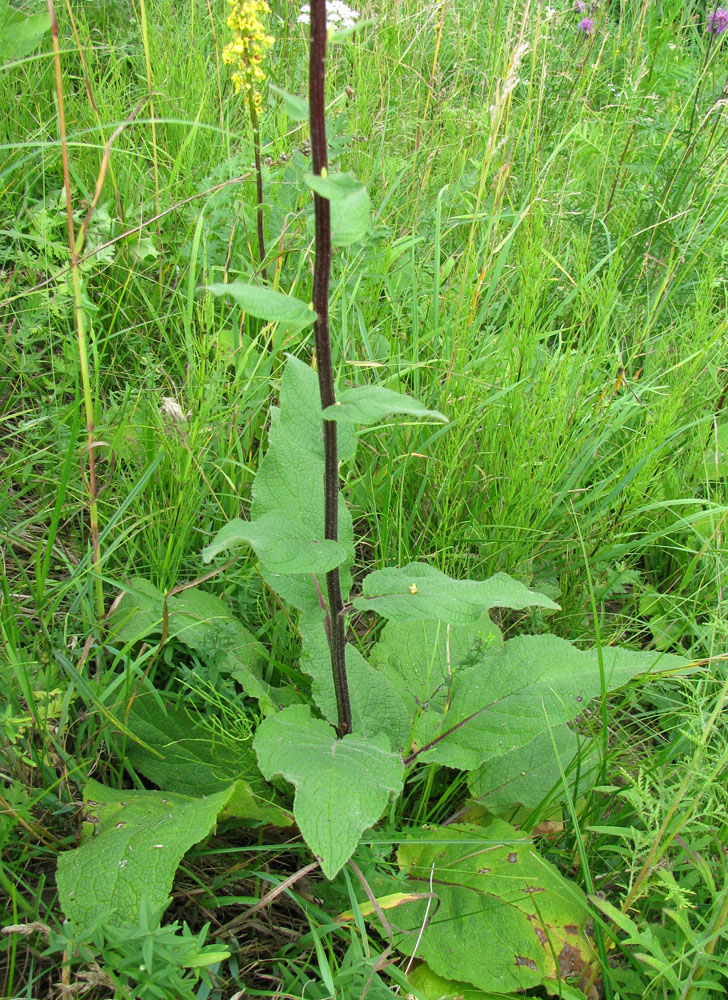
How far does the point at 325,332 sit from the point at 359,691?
0.77 metres

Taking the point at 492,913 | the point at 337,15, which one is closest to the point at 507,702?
the point at 492,913

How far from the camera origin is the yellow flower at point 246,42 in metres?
1.76

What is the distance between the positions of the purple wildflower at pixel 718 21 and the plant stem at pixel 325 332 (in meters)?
2.46

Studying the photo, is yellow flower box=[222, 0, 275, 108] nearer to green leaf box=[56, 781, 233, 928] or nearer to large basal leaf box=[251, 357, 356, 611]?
large basal leaf box=[251, 357, 356, 611]

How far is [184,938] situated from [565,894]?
2.28 feet

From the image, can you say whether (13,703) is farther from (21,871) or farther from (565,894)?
(565,894)

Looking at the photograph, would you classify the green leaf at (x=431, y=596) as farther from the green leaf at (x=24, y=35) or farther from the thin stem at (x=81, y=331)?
the green leaf at (x=24, y=35)

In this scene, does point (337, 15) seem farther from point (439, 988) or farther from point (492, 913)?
point (439, 988)

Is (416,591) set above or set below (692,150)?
below

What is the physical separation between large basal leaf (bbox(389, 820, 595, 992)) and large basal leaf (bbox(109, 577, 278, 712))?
44 centimetres

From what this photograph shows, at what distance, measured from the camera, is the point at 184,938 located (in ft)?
3.48

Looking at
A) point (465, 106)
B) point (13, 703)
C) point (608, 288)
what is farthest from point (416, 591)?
point (465, 106)

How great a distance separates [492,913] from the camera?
1.36 meters

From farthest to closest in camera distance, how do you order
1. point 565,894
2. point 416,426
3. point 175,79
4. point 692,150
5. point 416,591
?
1. point 175,79
2. point 692,150
3. point 416,426
4. point 565,894
5. point 416,591
